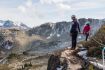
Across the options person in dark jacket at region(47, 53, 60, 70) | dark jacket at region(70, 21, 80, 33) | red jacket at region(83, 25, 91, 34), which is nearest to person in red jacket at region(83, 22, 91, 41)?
red jacket at region(83, 25, 91, 34)

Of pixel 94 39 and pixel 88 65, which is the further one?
pixel 94 39

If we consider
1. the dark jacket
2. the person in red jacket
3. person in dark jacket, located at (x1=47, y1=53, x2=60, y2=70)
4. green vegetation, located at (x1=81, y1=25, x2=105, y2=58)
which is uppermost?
the dark jacket

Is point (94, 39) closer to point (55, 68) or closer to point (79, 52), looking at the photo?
point (79, 52)

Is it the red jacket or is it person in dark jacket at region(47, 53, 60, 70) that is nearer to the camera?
person in dark jacket at region(47, 53, 60, 70)

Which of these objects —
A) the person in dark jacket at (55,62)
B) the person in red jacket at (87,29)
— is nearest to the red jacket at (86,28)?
the person in red jacket at (87,29)

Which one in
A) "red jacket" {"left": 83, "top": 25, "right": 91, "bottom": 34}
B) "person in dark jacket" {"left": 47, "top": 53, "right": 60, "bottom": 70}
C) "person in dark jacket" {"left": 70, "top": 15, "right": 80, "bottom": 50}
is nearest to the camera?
"person in dark jacket" {"left": 47, "top": 53, "right": 60, "bottom": 70}

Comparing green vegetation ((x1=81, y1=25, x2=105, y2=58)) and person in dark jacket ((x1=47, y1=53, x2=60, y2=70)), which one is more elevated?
green vegetation ((x1=81, y1=25, x2=105, y2=58))

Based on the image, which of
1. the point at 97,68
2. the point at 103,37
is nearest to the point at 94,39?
the point at 103,37

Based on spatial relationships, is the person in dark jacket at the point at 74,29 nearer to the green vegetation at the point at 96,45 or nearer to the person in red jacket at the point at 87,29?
the green vegetation at the point at 96,45

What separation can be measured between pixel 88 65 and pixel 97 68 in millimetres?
1345

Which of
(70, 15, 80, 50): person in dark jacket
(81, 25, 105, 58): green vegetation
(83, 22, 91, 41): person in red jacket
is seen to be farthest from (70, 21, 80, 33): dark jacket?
(83, 22, 91, 41): person in red jacket

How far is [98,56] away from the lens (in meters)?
23.6

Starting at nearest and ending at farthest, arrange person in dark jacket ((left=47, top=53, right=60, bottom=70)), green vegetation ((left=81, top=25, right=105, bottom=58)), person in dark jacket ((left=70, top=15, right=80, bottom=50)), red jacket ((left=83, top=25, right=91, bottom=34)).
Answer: green vegetation ((left=81, top=25, right=105, bottom=58)), person in dark jacket ((left=47, top=53, right=60, bottom=70)), person in dark jacket ((left=70, top=15, right=80, bottom=50)), red jacket ((left=83, top=25, right=91, bottom=34))

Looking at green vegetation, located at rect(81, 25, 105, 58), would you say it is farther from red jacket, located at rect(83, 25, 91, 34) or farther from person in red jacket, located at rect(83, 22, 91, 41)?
red jacket, located at rect(83, 25, 91, 34)
